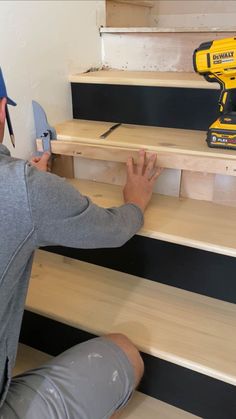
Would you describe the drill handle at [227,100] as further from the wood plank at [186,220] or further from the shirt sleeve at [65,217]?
the shirt sleeve at [65,217]

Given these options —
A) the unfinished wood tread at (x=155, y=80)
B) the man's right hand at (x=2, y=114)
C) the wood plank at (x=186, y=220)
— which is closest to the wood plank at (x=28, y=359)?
the wood plank at (x=186, y=220)

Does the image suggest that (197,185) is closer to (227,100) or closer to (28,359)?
(227,100)

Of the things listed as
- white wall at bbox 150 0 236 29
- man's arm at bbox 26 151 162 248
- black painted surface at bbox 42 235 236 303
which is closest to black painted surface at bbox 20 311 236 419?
black painted surface at bbox 42 235 236 303

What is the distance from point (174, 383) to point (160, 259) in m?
0.35

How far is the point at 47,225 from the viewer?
0.65 metres

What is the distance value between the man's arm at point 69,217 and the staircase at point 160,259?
8.8 inches

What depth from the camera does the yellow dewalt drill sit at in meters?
0.98

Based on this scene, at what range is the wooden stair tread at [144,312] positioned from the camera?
931 mm

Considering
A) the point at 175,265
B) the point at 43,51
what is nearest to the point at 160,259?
the point at 175,265

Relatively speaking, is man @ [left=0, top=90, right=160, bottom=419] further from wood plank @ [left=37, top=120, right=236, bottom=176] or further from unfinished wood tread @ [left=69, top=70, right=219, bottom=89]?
unfinished wood tread @ [left=69, top=70, right=219, bottom=89]

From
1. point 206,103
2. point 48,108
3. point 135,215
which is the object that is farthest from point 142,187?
point 48,108

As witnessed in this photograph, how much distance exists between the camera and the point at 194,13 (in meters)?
2.27

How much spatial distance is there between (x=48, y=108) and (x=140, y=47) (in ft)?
1.66

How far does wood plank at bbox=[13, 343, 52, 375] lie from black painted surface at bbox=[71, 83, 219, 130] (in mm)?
906
